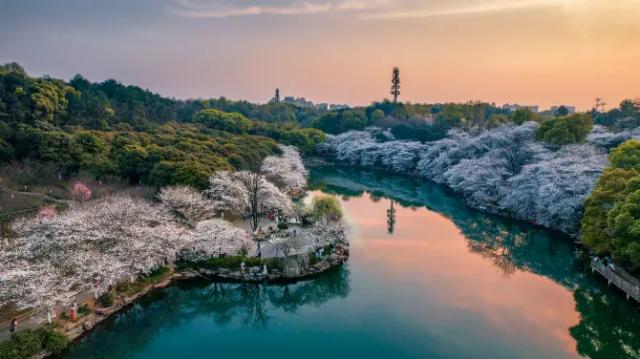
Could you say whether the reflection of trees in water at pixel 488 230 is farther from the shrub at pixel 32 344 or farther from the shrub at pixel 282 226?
the shrub at pixel 32 344

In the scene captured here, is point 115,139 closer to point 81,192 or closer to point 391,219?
point 81,192

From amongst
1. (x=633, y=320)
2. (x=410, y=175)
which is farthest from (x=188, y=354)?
(x=410, y=175)

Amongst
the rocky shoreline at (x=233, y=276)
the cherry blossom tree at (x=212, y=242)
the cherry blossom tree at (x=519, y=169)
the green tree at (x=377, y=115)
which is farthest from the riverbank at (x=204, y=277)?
the green tree at (x=377, y=115)

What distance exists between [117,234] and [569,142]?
34.3 metres

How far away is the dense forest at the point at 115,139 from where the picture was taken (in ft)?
94.2

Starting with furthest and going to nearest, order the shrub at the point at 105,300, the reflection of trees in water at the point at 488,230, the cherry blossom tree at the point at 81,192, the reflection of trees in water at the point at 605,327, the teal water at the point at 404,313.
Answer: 1. the cherry blossom tree at the point at 81,192
2. the reflection of trees in water at the point at 488,230
3. the shrub at the point at 105,300
4. the reflection of trees in water at the point at 605,327
5. the teal water at the point at 404,313

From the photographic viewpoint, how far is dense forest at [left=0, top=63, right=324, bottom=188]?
1131 inches

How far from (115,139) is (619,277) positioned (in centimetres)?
3475

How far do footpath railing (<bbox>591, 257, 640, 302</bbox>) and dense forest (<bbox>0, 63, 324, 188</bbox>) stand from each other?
2176 cm

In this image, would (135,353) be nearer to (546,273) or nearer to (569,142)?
(546,273)

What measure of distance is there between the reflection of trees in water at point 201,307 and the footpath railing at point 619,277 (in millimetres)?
11904

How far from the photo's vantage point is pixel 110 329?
52.4ft

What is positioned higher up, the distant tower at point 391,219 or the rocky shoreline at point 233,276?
the distant tower at point 391,219

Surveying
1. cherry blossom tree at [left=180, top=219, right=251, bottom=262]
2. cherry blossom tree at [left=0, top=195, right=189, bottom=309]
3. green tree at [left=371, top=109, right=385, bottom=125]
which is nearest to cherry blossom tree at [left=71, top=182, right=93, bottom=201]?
cherry blossom tree at [left=0, top=195, right=189, bottom=309]
